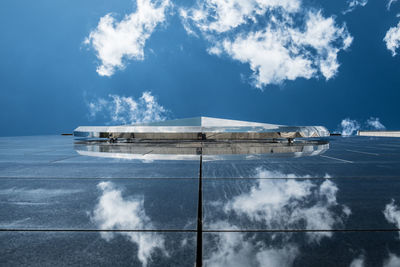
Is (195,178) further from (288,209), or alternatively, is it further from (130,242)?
(130,242)

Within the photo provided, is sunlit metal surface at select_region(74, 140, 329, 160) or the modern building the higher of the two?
sunlit metal surface at select_region(74, 140, 329, 160)

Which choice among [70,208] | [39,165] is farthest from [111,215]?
[39,165]

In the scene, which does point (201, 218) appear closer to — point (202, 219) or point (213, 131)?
point (202, 219)

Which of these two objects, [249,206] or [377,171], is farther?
[377,171]

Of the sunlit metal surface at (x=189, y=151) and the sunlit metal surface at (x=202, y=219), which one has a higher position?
the sunlit metal surface at (x=189, y=151)

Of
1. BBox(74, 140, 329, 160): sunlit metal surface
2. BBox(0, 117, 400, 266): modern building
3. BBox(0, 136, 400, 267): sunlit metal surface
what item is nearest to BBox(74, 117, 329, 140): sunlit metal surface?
BBox(74, 140, 329, 160): sunlit metal surface

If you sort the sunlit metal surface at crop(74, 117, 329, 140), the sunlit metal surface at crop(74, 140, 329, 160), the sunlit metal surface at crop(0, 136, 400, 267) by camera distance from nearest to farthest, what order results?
1. the sunlit metal surface at crop(0, 136, 400, 267)
2. the sunlit metal surface at crop(74, 140, 329, 160)
3. the sunlit metal surface at crop(74, 117, 329, 140)

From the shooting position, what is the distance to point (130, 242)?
1054 millimetres

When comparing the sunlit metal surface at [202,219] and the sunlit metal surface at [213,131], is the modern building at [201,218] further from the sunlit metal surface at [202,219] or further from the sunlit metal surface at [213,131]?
the sunlit metal surface at [213,131]

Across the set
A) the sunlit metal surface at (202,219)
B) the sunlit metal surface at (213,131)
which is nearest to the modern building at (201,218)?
the sunlit metal surface at (202,219)

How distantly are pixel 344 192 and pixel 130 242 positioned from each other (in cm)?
160

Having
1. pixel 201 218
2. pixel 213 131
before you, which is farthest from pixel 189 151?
pixel 201 218

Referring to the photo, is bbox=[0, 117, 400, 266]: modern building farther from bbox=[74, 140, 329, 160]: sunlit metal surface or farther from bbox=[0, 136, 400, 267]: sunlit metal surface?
bbox=[74, 140, 329, 160]: sunlit metal surface

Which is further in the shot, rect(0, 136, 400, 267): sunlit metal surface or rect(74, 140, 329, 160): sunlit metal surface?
rect(74, 140, 329, 160): sunlit metal surface
